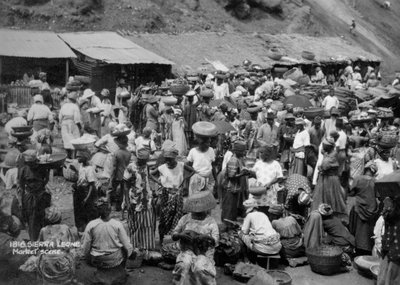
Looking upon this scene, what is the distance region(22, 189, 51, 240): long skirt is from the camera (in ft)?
27.0

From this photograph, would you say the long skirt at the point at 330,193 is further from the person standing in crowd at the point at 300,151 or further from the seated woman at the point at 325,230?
the person standing in crowd at the point at 300,151

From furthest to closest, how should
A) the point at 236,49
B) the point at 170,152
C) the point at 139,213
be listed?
the point at 236,49, the point at 170,152, the point at 139,213

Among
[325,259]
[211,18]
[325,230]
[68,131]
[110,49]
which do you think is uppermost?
[211,18]

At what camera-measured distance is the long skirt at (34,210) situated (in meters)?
8.23

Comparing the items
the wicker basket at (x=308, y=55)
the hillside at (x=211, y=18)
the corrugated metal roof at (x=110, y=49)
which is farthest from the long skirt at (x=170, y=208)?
the wicker basket at (x=308, y=55)

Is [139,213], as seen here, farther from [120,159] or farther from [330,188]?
[330,188]

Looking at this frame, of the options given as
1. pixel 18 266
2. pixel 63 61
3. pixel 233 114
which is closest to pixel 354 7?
pixel 63 61

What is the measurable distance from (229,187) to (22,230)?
3.53 metres

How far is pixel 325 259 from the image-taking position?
8.35 metres

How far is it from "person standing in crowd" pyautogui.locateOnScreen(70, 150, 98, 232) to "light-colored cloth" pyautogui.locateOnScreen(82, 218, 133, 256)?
6.15ft

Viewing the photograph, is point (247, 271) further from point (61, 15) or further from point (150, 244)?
point (61, 15)

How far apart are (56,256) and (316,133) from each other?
7084mm

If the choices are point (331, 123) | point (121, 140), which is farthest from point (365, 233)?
point (121, 140)

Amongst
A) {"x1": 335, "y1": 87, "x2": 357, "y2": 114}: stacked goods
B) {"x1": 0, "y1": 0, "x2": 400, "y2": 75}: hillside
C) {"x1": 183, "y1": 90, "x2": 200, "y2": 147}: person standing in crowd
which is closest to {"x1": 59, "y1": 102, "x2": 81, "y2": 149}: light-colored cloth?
{"x1": 183, "y1": 90, "x2": 200, "y2": 147}: person standing in crowd
